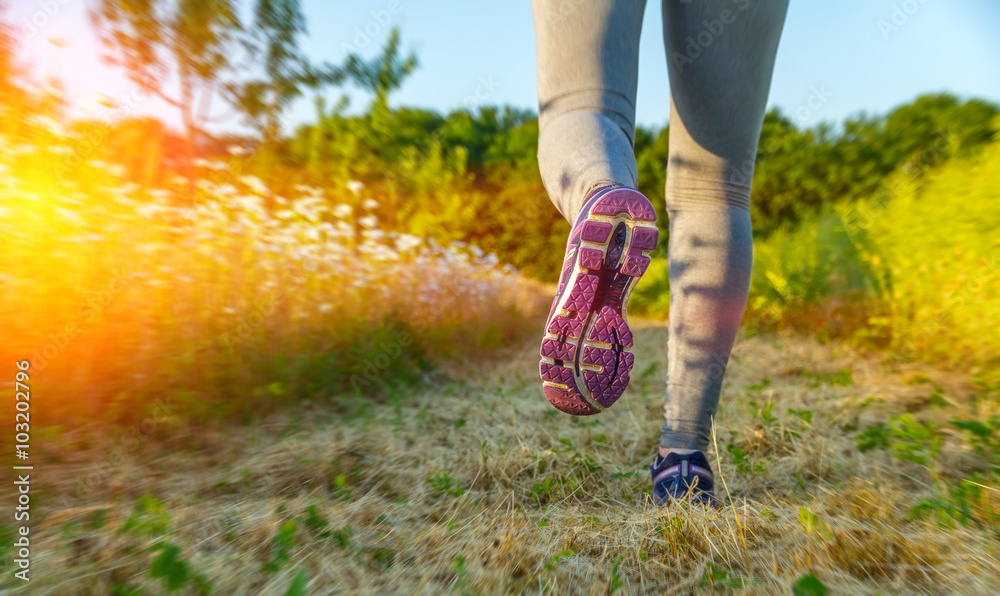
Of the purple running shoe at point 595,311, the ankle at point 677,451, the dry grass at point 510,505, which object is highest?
the purple running shoe at point 595,311

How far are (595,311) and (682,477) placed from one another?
0.54m

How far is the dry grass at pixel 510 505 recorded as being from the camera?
831 mm

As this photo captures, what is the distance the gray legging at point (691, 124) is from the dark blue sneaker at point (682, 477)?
38 millimetres

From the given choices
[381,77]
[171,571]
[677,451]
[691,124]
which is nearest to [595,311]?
[677,451]

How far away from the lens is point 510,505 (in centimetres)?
129

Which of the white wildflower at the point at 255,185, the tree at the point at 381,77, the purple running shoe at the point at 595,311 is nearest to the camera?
the purple running shoe at the point at 595,311

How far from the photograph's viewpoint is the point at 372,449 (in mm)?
1832

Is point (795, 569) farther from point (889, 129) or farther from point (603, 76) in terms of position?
point (889, 129)

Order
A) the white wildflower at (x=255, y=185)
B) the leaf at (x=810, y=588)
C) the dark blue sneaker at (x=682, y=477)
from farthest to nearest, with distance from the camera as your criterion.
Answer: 1. the white wildflower at (x=255, y=185)
2. the dark blue sneaker at (x=682, y=477)
3. the leaf at (x=810, y=588)

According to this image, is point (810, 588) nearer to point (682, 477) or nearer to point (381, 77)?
point (682, 477)

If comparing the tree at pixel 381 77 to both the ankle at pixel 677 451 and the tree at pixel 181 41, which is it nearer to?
the tree at pixel 181 41

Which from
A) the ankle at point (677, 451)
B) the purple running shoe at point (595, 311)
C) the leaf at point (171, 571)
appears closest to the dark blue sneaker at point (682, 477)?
the ankle at point (677, 451)

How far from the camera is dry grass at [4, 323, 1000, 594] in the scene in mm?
831

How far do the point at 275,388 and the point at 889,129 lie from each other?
28.4ft
